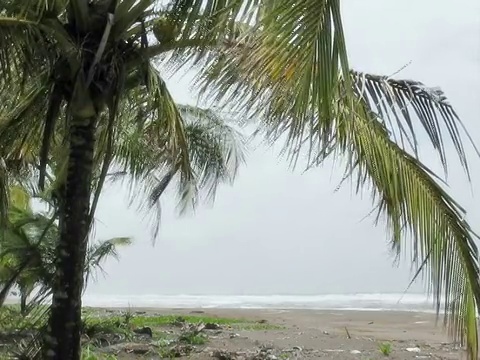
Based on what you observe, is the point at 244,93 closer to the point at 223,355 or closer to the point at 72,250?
the point at 72,250

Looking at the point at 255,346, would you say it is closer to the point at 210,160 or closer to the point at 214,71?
the point at 210,160

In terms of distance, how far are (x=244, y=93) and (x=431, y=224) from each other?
1.34 metres

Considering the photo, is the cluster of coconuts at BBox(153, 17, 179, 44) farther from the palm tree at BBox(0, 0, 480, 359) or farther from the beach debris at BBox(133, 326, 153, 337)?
the beach debris at BBox(133, 326, 153, 337)

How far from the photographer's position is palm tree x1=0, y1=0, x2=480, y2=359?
10.0ft

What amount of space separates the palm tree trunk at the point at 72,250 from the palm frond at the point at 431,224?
1845mm

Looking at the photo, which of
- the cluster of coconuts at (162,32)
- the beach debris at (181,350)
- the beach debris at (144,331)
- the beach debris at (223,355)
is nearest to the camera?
the cluster of coconuts at (162,32)

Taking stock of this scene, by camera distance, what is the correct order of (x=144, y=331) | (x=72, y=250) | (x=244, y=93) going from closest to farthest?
(x=244, y=93), (x=72, y=250), (x=144, y=331)

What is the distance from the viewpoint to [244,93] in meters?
3.93

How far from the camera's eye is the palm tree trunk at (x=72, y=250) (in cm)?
466

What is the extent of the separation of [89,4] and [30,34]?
472mm

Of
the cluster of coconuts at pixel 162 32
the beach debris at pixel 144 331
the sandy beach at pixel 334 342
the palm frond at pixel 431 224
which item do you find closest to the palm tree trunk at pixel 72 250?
the cluster of coconuts at pixel 162 32

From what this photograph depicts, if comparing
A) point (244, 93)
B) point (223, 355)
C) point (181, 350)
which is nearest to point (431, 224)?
point (244, 93)

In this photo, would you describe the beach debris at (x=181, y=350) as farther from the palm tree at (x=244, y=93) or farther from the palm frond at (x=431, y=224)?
the palm frond at (x=431, y=224)

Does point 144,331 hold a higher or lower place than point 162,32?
lower
